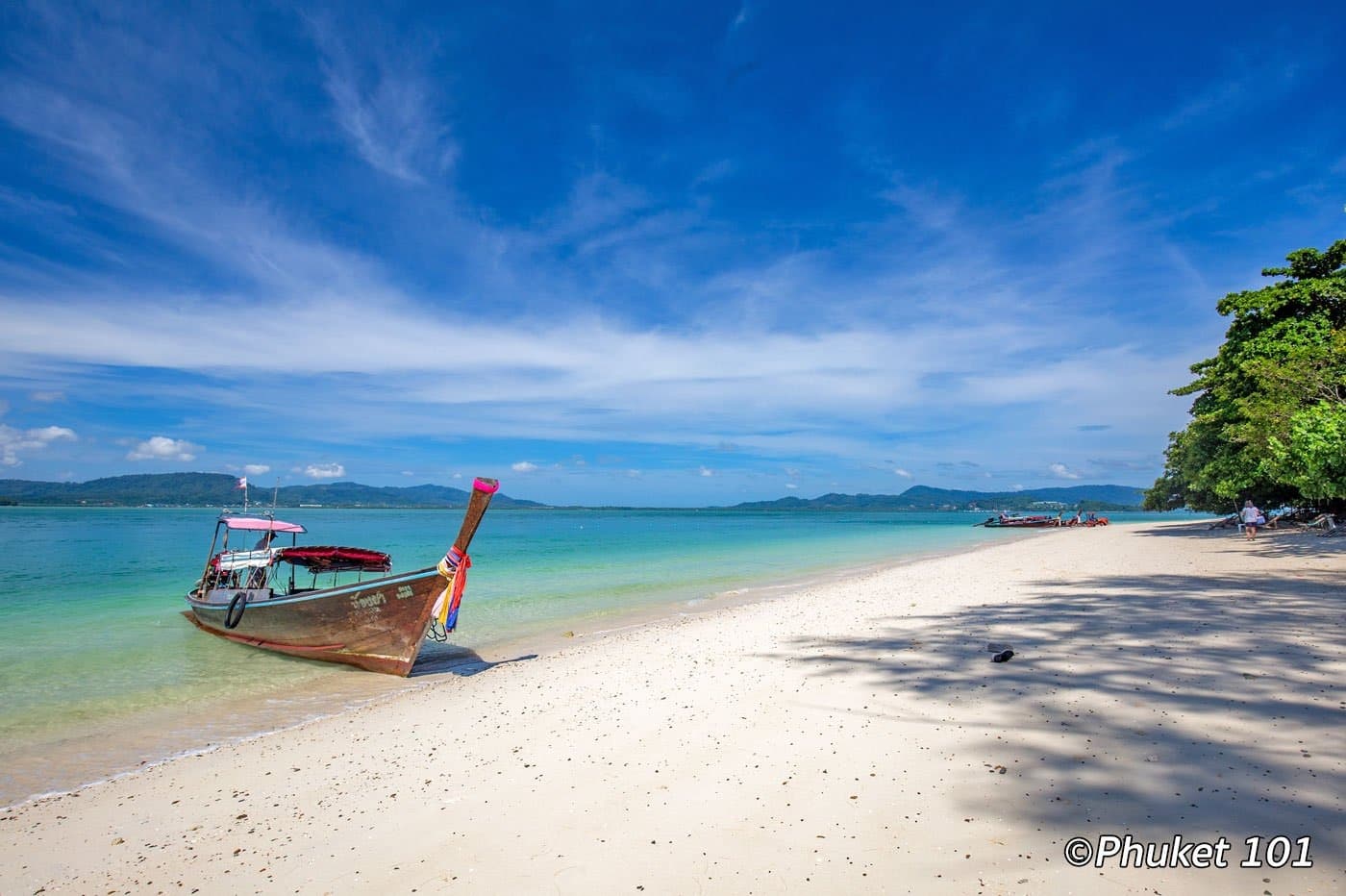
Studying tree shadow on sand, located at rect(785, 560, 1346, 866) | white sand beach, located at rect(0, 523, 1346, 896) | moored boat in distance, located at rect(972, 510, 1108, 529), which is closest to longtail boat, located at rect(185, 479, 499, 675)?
white sand beach, located at rect(0, 523, 1346, 896)

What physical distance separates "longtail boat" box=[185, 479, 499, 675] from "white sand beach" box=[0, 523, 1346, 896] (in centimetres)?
208

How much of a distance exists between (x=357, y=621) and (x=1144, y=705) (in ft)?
38.9

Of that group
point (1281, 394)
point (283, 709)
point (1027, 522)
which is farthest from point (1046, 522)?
point (283, 709)

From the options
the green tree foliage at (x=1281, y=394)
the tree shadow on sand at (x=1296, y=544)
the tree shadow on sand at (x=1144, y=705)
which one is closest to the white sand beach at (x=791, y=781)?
the tree shadow on sand at (x=1144, y=705)

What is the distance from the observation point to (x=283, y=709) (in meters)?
9.58

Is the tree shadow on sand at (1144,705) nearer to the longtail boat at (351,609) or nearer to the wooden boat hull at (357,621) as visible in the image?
the longtail boat at (351,609)

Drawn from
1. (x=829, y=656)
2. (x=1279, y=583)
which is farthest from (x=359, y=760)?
(x=1279, y=583)

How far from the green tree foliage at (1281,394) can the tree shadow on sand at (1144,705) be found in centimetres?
762

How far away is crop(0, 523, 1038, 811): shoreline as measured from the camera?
757cm

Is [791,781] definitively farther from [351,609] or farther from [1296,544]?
[1296,544]

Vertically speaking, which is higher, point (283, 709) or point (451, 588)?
point (451, 588)

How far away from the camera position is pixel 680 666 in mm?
8906

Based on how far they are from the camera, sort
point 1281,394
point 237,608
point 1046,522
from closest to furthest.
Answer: point 237,608 < point 1281,394 < point 1046,522

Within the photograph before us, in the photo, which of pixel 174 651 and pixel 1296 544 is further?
pixel 1296 544
